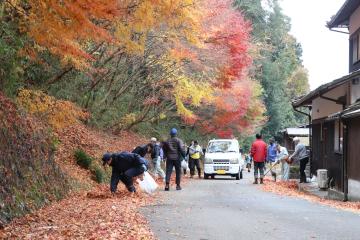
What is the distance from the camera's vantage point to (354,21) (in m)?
21.5

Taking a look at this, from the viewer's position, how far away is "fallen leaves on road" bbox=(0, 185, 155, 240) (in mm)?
8062

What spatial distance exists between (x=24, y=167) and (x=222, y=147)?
15472 millimetres

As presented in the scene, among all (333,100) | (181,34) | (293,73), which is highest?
(293,73)

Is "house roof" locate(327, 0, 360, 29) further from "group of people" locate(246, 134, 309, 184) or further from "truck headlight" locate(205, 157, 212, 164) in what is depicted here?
"truck headlight" locate(205, 157, 212, 164)

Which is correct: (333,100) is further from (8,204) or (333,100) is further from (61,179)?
(8,204)

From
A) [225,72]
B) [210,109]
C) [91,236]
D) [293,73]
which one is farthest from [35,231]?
[293,73]

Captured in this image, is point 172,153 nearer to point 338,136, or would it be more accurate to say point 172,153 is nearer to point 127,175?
point 127,175

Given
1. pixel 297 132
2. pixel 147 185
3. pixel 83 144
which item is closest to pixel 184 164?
pixel 83 144

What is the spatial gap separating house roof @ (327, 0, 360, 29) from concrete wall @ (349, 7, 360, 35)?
176 millimetres

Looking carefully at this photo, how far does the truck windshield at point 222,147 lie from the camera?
86.6 ft

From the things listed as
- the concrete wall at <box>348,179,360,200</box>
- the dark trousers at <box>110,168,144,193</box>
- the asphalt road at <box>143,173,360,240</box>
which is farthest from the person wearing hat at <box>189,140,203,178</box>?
the asphalt road at <box>143,173,360,240</box>

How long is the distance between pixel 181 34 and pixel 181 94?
587cm

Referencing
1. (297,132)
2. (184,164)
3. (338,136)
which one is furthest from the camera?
(297,132)

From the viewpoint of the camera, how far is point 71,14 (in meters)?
10.3
